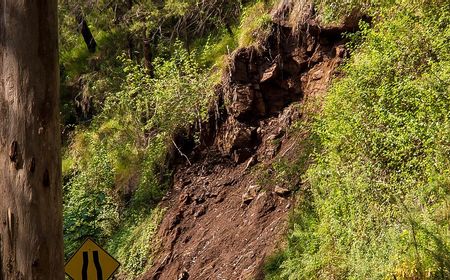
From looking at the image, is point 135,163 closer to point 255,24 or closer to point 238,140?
point 238,140

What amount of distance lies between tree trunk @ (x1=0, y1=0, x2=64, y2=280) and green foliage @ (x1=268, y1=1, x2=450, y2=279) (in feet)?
12.8

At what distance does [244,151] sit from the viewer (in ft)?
44.5

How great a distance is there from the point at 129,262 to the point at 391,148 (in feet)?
22.3

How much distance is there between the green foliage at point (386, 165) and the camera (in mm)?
7070

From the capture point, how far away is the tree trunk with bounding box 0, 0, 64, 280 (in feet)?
12.8

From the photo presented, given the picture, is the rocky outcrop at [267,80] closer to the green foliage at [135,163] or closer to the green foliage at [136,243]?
the green foliage at [135,163]

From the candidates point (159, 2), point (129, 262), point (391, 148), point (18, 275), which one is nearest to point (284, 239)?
point (391, 148)

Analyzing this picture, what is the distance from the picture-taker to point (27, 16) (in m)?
3.95

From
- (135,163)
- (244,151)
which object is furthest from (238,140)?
(135,163)

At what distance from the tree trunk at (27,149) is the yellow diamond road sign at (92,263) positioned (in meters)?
4.05

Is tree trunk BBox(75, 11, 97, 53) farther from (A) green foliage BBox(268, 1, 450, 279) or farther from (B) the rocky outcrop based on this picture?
(A) green foliage BBox(268, 1, 450, 279)

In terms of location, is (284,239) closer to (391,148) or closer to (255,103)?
(391,148)

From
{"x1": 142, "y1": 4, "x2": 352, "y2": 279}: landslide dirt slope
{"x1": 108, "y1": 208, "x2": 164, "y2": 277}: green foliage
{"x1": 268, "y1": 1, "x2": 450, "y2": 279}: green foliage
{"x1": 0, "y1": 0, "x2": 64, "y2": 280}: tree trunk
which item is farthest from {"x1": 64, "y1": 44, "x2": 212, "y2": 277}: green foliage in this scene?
{"x1": 0, "y1": 0, "x2": 64, "y2": 280}: tree trunk

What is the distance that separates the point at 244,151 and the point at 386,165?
16.8ft
